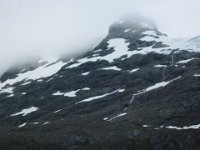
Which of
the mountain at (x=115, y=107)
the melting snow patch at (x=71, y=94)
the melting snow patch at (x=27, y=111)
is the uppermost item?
the mountain at (x=115, y=107)

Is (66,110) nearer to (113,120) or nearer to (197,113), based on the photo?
(113,120)

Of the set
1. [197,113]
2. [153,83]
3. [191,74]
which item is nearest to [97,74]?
[153,83]

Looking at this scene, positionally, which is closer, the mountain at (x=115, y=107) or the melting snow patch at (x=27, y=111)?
the mountain at (x=115, y=107)

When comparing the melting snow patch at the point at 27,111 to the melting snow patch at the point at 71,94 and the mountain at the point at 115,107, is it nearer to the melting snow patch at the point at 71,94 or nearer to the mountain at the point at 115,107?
the mountain at the point at 115,107

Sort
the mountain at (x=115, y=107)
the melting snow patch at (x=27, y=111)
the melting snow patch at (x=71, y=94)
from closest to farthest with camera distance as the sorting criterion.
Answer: the mountain at (x=115, y=107), the melting snow patch at (x=27, y=111), the melting snow patch at (x=71, y=94)

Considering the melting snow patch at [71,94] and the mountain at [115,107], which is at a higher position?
the mountain at [115,107]

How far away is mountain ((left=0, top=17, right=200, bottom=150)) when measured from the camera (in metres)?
101

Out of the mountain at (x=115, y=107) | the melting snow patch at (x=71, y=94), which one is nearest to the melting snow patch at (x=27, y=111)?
the mountain at (x=115, y=107)

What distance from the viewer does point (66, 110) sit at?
14850cm

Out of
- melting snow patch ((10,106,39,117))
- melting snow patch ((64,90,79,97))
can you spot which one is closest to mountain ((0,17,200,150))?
melting snow patch ((10,106,39,117))

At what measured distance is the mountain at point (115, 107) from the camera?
10069 centimetres

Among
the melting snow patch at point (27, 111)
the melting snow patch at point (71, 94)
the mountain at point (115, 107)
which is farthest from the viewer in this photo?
the melting snow patch at point (71, 94)

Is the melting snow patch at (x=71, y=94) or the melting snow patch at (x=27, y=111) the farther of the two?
the melting snow patch at (x=71, y=94)

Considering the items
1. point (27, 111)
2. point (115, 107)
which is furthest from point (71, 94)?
point (115, 107)
